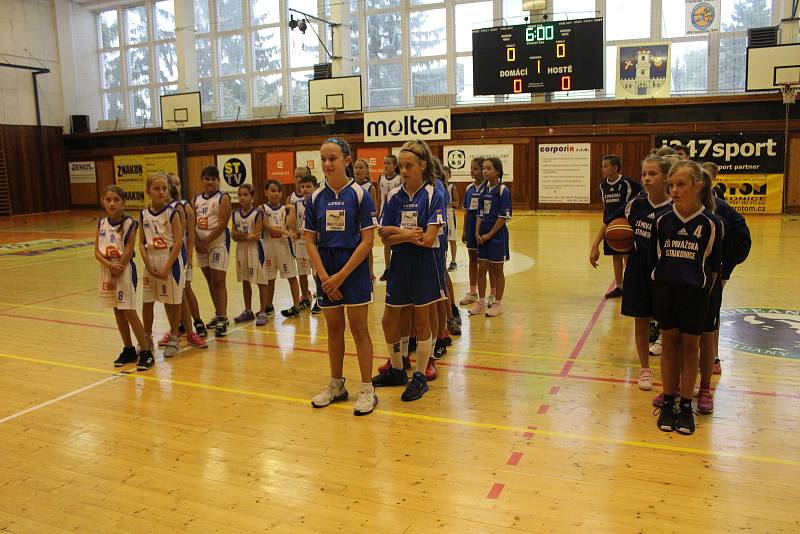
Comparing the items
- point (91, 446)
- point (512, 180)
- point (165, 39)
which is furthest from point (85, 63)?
point (91, 446)

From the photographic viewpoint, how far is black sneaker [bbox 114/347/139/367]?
18.6 ft

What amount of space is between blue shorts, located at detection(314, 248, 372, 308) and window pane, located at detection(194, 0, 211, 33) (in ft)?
74.0

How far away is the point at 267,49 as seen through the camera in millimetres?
23125

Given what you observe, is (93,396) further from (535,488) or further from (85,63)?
(85,63)

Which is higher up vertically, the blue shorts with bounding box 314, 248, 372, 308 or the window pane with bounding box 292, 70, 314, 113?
the window pane with bounding box 292, 70, 314, 113

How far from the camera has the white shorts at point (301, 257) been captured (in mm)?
7500

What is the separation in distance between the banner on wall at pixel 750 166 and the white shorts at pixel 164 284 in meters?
13.8

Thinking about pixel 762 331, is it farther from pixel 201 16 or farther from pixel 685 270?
pixel 201 16

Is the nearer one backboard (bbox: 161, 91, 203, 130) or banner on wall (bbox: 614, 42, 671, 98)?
banner on wall (bbox: 614, 42, 671, 98)

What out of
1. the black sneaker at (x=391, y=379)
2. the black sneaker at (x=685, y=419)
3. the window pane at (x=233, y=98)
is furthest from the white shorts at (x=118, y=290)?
the window pane at (x=233, y=98)

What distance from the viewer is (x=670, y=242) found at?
3855 mm

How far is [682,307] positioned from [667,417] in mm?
709

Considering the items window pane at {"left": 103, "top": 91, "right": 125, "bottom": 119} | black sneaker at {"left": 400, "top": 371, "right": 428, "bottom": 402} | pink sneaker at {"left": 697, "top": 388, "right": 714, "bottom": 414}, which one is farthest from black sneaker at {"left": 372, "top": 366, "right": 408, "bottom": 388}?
window pane at {"left": 103, "top": 91, "right": 125, "bottom": 119}

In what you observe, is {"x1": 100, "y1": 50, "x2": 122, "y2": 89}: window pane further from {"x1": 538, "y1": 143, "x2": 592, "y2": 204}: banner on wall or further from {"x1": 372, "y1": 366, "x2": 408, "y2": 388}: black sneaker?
{"x1": 372, "y1": 366, "x2": 408, "y2": 388}: black sneaker
